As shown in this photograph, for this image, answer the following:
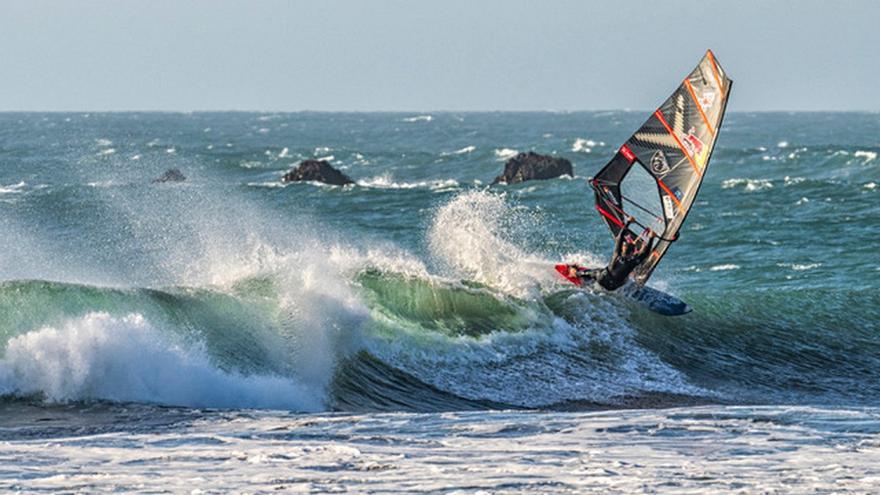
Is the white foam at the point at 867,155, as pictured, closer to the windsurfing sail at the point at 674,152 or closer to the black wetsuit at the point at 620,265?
the windsurfing sail at the point at 674,152

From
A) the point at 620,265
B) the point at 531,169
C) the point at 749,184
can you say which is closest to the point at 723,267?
the point at 620,265

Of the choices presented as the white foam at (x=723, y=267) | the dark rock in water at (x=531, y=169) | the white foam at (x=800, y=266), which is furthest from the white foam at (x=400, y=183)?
the white foam at (x=800, y=266)

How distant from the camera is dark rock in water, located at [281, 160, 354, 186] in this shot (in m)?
50.5

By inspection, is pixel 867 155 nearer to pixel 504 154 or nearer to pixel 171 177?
pixel 504 154

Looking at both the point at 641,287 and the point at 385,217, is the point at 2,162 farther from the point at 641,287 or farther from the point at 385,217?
the point at 641,287

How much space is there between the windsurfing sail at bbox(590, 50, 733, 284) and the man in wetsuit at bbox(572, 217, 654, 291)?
0.23 meters

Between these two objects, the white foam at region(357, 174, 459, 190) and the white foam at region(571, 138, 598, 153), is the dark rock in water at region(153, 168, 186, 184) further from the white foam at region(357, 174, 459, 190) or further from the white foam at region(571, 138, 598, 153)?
the white foam at region(571, 138, 598, 153)

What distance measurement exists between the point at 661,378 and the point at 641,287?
9.03ft

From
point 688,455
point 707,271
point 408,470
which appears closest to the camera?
point 408,470

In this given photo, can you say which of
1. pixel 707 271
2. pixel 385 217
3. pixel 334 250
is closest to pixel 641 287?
pixel 334 250

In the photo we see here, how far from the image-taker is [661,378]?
59.7ft

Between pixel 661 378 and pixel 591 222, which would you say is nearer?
pixel 661 378

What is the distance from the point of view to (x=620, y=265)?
20.2 meters

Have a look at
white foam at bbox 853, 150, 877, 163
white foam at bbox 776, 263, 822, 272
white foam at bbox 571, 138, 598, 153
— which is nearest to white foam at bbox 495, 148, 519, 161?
white foam at bbox 571, 138, 598, 153
